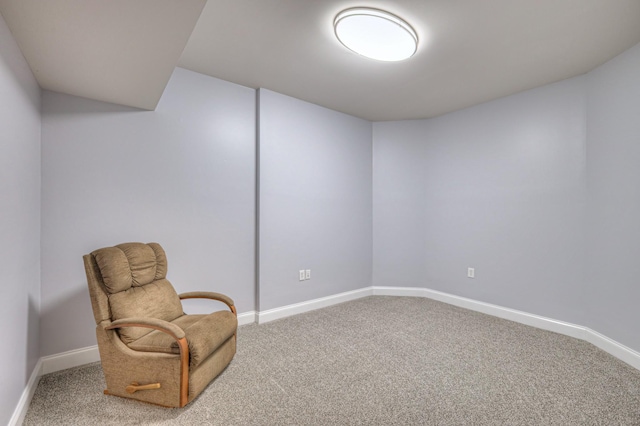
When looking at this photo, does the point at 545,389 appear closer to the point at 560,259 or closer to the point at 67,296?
the point at 560,259

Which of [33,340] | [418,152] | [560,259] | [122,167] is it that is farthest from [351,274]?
[33,340]

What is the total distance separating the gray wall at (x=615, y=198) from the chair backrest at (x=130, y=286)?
3720 mm

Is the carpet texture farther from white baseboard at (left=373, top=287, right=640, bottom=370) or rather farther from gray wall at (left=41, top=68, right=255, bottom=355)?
Result: gray wall at (left=41, top=68, right=255, bottom=355)

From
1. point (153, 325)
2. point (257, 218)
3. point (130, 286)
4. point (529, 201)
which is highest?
point (529, 201)

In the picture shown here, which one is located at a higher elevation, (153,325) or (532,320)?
(153,325)

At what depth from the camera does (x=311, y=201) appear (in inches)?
154

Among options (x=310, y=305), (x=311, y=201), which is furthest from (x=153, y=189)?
(x=310, y=305)

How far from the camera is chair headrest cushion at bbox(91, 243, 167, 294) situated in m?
2.03

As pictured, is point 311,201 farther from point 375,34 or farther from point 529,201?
point 529,201

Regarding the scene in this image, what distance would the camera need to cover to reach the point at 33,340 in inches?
84.7

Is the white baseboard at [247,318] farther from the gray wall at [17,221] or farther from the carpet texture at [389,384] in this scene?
the gray wall at [17,221]

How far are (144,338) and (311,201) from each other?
2386 mm

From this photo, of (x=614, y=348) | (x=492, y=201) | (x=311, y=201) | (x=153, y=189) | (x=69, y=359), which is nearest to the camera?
(x=69, y=359)

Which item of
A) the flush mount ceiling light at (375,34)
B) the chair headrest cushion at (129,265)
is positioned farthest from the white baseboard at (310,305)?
the flush mount ceiling light at (375,34)
